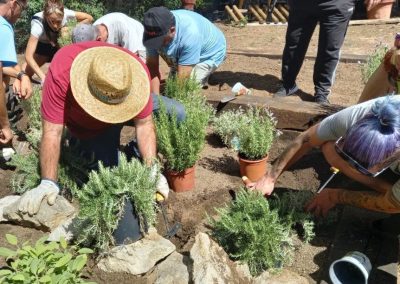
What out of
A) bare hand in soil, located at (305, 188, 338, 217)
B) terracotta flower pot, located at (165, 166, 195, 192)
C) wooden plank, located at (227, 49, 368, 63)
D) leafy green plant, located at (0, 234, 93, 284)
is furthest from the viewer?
wooden plank, located at (227, 49, 368, 63)

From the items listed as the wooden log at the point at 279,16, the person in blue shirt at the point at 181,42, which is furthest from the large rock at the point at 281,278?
the wooden log at the point at 279,16

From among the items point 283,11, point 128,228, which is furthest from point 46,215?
point 283,11

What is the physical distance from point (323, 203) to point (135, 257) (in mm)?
1250

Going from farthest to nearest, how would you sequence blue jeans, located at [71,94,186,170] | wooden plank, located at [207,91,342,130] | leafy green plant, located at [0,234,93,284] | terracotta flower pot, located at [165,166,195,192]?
1. wooden plank, located at [207,91,342,130]
2. blue jeans, located at [71,94,186,170]
3. terracotta flower pot, located at [165,166,195,192]
4. leafy green plant, located at [0,234,93,284]

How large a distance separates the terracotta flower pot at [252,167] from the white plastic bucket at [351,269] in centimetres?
113

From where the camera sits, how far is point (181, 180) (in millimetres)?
3441

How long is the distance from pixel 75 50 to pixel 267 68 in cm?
367

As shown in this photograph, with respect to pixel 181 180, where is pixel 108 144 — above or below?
above

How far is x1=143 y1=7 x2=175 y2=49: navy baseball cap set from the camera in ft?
13.1

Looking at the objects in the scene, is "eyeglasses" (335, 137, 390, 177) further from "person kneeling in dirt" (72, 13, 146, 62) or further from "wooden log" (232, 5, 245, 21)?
"wooden log" (232, 5, 245, 21)

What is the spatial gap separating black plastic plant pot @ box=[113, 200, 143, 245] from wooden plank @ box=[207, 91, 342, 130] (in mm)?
2004

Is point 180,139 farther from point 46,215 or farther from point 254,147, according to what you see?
point 46,215

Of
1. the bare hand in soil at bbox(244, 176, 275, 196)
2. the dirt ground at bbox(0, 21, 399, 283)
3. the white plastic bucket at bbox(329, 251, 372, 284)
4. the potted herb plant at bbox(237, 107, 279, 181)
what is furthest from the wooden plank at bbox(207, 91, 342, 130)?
the white plastic bucket at bbox(329, 251, 372, 284)

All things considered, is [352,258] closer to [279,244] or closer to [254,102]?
[279,244]
